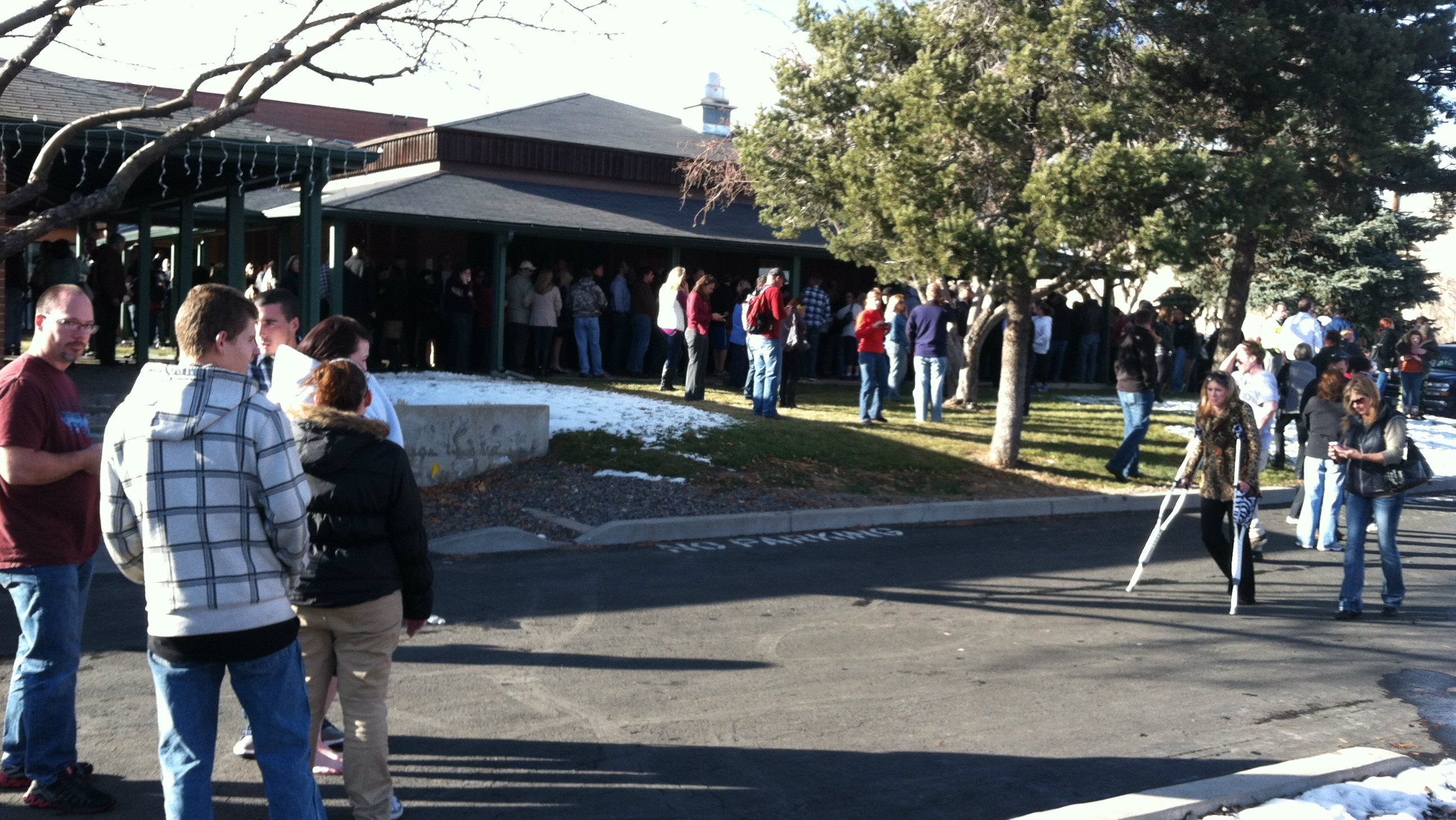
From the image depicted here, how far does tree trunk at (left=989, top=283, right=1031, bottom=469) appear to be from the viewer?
14.6m

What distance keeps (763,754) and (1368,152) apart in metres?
16.4

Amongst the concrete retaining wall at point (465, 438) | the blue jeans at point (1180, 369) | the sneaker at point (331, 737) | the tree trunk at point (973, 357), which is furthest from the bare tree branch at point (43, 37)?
the blue jeans at point (1180, 369)

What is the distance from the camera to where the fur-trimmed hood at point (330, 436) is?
412 centimetres

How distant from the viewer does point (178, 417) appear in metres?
3.36

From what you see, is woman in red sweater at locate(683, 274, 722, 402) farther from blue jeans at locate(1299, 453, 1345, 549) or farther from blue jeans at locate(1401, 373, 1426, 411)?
blue jeans at locate(1401, 373, 1426, 411)

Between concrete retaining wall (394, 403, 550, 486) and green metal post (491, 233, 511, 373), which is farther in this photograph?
green metal post (491, 233, 511, 373)

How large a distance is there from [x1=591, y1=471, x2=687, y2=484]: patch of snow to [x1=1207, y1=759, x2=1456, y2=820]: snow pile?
7594 millimetres

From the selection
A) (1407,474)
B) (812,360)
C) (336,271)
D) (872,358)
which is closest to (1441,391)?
(812,360)

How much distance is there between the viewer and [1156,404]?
74.6 ft

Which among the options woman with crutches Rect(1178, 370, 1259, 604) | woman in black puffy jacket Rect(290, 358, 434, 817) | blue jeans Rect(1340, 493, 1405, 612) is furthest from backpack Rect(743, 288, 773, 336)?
woman in black puffy jacket Rect(290, 358, 434, 817)

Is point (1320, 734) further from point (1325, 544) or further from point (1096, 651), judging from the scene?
point (1325, 544)

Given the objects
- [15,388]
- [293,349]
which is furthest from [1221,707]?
[15,388]

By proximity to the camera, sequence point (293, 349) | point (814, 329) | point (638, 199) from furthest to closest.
A: point (638, 199)
point (814, 329)
point (293, 349)

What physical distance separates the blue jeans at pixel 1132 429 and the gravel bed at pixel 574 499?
356 centimetres
